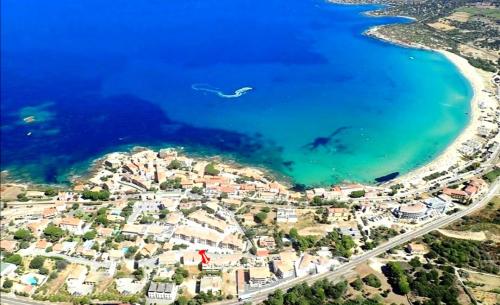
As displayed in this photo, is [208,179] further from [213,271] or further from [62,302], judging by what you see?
[62,302]

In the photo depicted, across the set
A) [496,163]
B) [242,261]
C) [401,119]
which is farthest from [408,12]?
[242,261]

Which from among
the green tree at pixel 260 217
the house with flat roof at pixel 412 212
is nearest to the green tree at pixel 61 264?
the green tree at pixel 260 217

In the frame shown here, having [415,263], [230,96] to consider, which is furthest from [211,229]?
[230,96]

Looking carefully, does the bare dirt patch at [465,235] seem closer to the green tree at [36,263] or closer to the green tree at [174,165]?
the green tree at [174,165]

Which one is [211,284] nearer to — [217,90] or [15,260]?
[15,260]

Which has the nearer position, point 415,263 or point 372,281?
point 372,281

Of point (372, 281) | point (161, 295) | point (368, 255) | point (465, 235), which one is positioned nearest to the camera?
point (161, 295)
